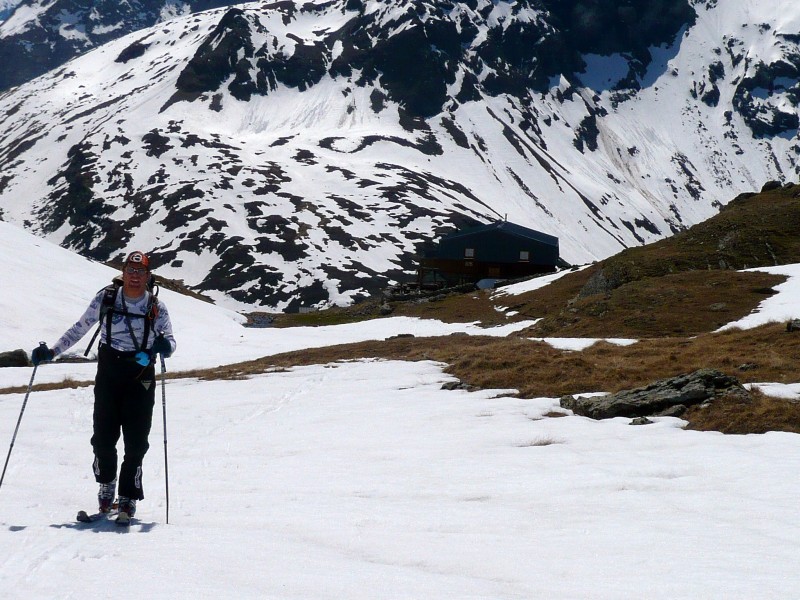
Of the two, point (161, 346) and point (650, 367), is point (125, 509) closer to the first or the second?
point (161, 346)

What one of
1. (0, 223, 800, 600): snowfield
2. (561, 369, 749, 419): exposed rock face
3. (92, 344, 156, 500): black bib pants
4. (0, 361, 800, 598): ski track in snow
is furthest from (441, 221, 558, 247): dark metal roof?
(92, 344, 156, 500): black bib pants

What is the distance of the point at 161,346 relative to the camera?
A: 31.0 ft

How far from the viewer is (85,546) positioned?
749cm

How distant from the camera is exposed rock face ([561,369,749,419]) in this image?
1431 centimetres

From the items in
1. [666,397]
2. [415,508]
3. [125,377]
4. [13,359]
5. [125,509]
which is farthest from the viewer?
[13,359]

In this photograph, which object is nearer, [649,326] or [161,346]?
[161,346]

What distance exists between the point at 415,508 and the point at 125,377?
4267mm

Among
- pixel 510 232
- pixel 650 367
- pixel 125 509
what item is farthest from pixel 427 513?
pixel 510 232

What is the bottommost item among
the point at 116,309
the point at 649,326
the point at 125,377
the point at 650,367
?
the point at 650,367

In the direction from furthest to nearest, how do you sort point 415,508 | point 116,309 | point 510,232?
point 510,232 < point 116,309 < point 415,508

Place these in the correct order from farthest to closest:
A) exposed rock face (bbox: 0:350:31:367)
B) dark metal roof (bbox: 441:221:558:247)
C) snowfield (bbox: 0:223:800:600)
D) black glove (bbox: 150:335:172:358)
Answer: dark metal roof (bbox: 441:221:558:247) → exposed rock face (bbox: 0:350:31:367) → black glove (bbox: 150:335:172:358) → snowfield (bbox: 0:223:800:600)

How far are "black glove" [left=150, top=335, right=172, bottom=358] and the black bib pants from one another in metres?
0.21

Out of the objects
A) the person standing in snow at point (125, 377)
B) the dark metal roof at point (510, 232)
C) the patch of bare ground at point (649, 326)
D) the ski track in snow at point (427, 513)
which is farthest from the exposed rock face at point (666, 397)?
the dark metal roof at point (510, 232)

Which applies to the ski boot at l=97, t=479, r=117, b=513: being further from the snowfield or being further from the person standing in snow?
the snowfield
